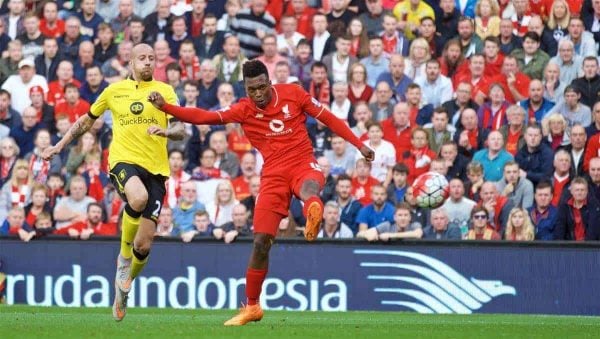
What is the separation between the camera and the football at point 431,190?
63.8ft

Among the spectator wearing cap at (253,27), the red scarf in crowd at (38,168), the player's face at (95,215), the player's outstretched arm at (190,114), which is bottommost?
the player's face at (95,215)

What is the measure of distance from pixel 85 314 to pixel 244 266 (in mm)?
3657

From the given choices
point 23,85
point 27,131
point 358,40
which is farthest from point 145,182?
point 23,85

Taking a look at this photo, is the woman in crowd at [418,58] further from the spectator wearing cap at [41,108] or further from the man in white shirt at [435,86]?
the spectator wearing cap at [41,108]

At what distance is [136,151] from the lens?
15211 mm

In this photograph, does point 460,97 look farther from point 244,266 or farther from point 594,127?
point 244,266

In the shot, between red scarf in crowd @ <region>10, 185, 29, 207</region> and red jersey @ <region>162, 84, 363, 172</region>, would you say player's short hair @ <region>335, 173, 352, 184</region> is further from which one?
red jersey @ <region>162, 84, 363, 172</region>

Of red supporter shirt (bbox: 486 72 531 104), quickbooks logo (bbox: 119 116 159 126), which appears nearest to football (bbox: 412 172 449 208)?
red supporter shirt (bbox: 486 72 531 104)

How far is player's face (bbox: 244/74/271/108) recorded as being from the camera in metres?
14.1

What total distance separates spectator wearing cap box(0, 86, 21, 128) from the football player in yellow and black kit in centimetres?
848

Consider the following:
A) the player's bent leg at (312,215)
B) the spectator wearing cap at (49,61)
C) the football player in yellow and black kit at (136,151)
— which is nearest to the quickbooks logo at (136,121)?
the football player in yellow and black kit at (136,151)

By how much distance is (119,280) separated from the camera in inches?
588

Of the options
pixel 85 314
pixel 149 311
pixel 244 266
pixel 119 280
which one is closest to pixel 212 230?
pixel 244 266

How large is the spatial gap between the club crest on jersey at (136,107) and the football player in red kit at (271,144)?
128 centimetres
